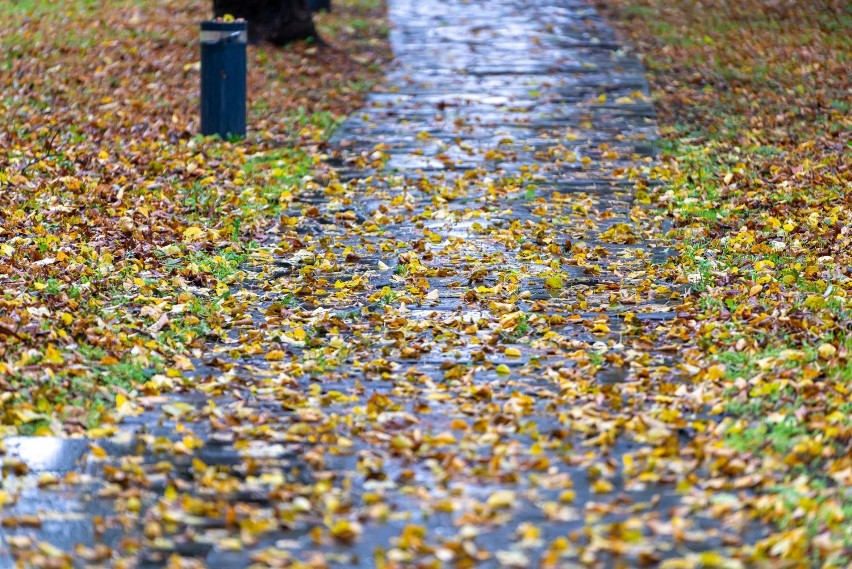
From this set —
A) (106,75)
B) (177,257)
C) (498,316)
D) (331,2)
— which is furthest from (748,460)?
(331,2)

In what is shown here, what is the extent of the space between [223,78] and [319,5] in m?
6.42

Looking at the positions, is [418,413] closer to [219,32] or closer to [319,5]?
[219,32]

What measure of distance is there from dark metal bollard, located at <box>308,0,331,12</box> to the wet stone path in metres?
7.17

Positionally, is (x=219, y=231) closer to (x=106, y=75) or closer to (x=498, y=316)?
(x=498, y=316)

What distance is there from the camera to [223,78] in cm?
970

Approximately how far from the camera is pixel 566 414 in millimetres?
4895

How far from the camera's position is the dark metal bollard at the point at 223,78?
9.59 metres

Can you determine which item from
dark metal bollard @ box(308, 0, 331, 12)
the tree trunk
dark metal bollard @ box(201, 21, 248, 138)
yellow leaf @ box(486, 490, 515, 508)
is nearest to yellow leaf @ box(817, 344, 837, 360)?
yellow leaf @ box(486, 490, 515, 508)

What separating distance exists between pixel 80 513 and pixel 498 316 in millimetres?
2594

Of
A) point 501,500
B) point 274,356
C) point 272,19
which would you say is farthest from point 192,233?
point 272,19

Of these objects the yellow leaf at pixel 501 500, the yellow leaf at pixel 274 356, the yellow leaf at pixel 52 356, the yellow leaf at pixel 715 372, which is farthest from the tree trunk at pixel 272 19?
the yellow leaf at pixel 501 500

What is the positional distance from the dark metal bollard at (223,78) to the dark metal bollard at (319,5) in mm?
6105

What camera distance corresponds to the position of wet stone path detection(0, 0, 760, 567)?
3965 millimetres

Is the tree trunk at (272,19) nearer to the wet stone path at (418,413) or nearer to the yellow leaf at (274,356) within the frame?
the wet stone path at (418,413)
